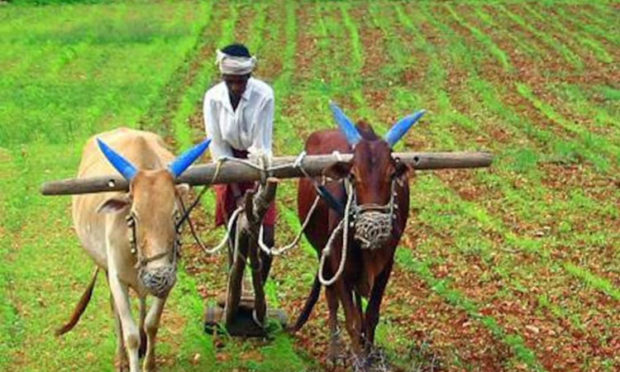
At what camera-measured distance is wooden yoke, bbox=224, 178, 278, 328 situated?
25.6 feet

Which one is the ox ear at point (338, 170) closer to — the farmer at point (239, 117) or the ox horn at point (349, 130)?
the ox horn at point (349, 130)

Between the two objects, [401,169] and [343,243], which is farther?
[343,243]

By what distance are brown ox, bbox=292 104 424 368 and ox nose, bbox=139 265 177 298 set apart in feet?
3.88

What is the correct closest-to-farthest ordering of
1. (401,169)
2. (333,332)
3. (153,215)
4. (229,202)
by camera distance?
(153,215)
(401,169)
(333,332)
(229,202)

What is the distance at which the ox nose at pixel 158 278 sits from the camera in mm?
6703

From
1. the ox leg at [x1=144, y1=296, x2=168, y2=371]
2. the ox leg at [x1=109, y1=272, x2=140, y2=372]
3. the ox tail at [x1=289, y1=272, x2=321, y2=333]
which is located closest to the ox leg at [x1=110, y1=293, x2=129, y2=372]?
the ox leg at [x1=144, y1=296, x2=168, y2=371]

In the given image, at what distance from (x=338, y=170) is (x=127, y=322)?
1.72 metres

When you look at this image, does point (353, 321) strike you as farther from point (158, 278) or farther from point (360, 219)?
point (158, 278)

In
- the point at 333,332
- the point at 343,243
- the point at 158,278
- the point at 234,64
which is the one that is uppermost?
the point at 234,64

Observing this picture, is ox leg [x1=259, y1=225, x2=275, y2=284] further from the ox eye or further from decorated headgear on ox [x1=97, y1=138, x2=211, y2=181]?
the ox eye

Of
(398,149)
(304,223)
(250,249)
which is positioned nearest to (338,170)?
(304,223)

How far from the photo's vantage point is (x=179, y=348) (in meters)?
8.75

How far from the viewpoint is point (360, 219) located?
22.9 feet

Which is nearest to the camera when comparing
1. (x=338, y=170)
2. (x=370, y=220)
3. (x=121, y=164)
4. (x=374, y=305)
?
(x=370, y=220)
